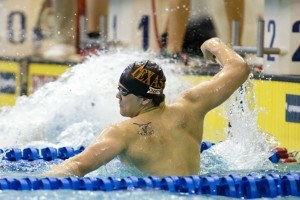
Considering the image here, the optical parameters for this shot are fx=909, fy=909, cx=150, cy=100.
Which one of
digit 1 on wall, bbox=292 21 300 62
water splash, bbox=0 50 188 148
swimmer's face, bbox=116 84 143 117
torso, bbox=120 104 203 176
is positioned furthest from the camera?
water splash, bbox=0 50 188 148

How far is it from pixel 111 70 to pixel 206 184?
10.9 feet

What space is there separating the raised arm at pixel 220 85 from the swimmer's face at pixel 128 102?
277 millimetres

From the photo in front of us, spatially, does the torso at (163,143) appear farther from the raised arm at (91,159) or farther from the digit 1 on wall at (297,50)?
the digit 1 on wall at (297,50)

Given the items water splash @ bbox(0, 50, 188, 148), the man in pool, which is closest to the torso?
the man in pool

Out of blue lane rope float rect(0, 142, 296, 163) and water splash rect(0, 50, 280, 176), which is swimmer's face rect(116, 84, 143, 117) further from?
water splash rect(0, 50, 280, 176)

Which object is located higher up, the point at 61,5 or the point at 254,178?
the point at 61,5

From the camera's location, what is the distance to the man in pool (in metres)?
3.76

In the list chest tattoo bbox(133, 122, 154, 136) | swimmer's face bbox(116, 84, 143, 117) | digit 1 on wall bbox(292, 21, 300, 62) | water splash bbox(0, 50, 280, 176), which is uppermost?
digit 1 on wall bbox(292, 21, 300, 62)

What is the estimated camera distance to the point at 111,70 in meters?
7.02

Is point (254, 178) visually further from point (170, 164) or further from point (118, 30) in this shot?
point (118, 30)

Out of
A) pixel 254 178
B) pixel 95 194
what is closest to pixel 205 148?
pixel 254 178

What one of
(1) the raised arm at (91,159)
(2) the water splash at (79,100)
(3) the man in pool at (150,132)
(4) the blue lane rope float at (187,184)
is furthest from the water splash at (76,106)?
(1) the raised arm at (91,159)

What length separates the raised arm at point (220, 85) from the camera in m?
4.19

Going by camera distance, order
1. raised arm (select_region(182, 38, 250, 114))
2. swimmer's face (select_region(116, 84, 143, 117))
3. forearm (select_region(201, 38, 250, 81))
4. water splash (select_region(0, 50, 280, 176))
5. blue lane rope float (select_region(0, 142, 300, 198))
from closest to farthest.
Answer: blue lane rope float (select_region(0, 142, 300, 198)) < swimmer's face (select_region(116, 84, 143, 117)) < raised arm (select_region(182, 38, 250, 114)) < forearm (select_region(201, 38, 250, 81)) < water splash (select_region(0, 50, 280, 176))
